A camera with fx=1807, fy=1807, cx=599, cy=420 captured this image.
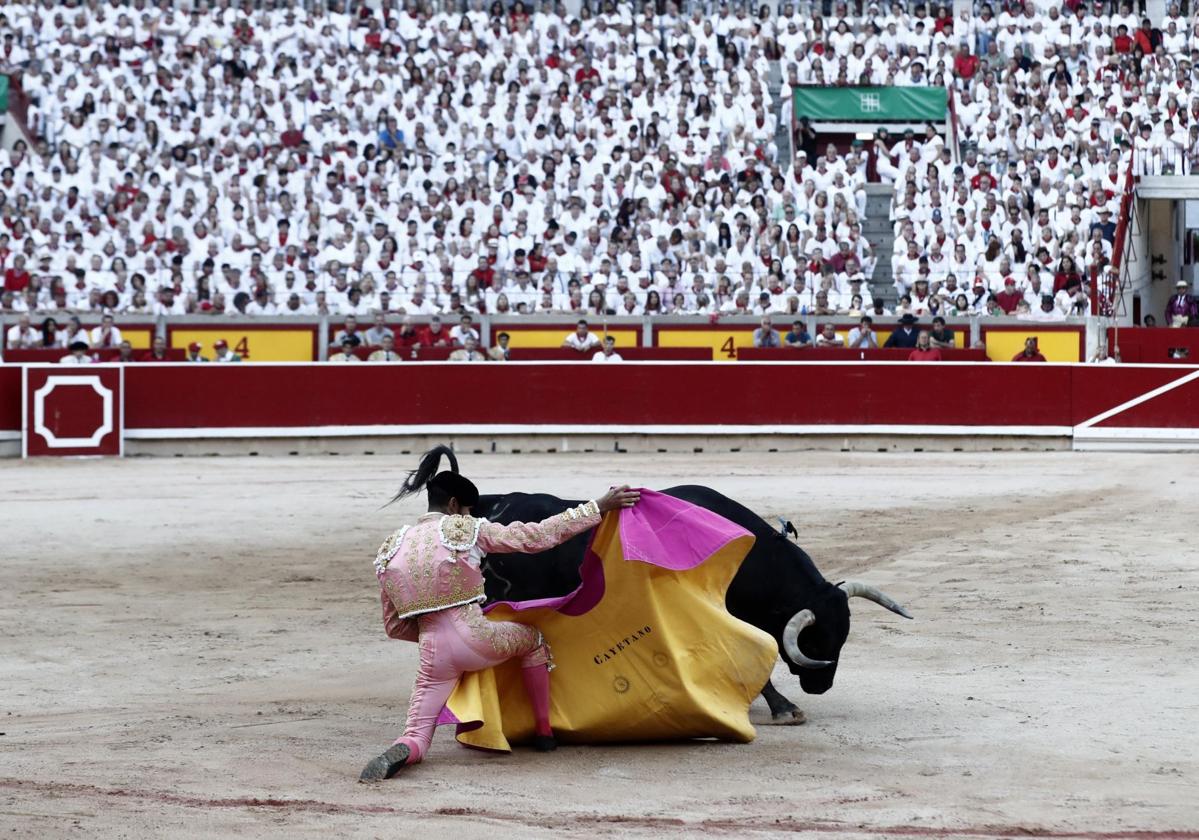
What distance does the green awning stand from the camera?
994 inches

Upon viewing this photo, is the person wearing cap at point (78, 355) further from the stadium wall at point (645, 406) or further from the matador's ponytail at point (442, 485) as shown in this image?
the matador's ponytail at point (442, 485)

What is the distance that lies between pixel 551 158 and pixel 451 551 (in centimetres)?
1798

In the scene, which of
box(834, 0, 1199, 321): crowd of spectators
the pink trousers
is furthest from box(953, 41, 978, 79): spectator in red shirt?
the pink trousers

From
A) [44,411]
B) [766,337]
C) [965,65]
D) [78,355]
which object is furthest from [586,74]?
[44,411]

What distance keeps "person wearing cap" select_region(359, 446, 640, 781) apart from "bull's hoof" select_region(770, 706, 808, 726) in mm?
1105

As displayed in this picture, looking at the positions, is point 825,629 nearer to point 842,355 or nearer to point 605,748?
point 605,748

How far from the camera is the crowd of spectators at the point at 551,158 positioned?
21.3m

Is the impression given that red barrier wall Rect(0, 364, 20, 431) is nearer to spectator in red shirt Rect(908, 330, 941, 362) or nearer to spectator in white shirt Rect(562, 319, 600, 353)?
spectator in white shirt Rect(562, 319, 600, 353)

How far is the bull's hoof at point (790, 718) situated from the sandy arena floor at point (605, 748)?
0.26ft

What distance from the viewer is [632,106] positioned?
78.7ft

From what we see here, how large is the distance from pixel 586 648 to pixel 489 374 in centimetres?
1296

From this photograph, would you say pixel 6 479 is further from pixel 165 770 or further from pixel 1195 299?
pixel 1195 299

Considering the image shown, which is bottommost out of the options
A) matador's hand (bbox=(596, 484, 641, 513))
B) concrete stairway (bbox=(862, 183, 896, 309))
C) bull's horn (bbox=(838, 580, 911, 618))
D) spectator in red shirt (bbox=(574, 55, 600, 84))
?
bull's horn (bbox=(838, 580, 911, 618))

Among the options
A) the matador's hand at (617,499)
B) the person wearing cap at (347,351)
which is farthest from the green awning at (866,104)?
the matador's hand at (617,499)
